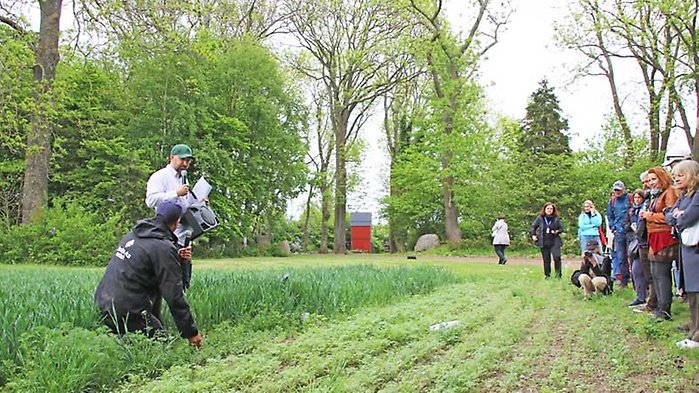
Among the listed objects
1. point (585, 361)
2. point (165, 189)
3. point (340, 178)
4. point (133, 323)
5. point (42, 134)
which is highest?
point (340, 178)

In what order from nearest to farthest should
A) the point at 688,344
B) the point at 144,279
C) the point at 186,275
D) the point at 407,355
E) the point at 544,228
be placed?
1. the point at 407,355
2. the point at 144,279
3. the point at 688,344
4. the point at 186,275
5. the point at 544,228

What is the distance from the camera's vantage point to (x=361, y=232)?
37.5 m

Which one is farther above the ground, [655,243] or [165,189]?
[165,189]

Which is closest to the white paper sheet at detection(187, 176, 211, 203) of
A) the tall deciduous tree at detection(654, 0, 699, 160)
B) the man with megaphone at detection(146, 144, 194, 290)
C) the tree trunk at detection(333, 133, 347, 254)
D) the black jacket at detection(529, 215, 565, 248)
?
the man with megaphone at detection(146, 144, 194, 290)

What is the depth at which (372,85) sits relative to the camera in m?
31.0

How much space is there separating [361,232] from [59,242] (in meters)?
24.2

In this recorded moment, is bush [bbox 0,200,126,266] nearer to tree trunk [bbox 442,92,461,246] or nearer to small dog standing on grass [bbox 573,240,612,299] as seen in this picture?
small dog standing on grass [bbox 573,240,612,299]

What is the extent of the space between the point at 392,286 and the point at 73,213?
445 inches

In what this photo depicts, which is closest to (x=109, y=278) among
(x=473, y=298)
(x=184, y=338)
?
(x=184, y=338)

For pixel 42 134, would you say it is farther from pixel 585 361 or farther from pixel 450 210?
pixel 450 210

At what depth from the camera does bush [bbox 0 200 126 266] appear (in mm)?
14633

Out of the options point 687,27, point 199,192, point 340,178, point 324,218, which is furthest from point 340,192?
point 199,192

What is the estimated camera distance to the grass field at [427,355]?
12.5 ft

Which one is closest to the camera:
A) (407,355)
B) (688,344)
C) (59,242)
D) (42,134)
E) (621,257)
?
(407,355)
